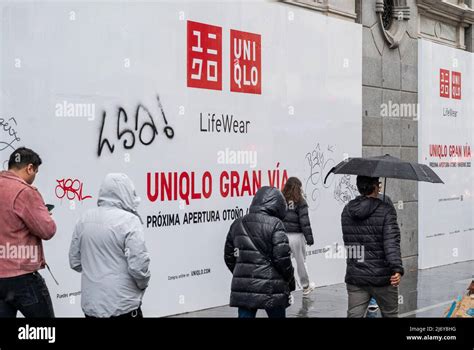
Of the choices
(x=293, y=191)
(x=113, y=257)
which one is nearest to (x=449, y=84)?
(x=293, y=191)

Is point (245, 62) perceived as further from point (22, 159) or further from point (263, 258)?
point (22, 159)

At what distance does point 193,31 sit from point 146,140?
162cm

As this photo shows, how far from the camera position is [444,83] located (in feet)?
57.0

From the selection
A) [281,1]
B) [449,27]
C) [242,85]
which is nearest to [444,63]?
[449,27]

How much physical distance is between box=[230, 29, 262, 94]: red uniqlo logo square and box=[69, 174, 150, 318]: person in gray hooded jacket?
571 centimetres

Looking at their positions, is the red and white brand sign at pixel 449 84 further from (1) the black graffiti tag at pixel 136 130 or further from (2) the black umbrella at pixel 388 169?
(2) the black umbrella at pixel 388 169

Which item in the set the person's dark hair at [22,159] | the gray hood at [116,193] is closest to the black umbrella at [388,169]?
the gray hood at [116,193]

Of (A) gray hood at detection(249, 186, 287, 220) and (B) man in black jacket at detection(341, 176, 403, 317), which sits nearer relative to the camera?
(A) gray hood at detection(249, 186, 287, 220)

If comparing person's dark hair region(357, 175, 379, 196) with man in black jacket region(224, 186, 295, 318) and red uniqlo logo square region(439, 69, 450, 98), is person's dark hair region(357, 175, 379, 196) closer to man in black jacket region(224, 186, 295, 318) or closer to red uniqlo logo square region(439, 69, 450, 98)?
man in black jacket region(224, 186, 295, 318)

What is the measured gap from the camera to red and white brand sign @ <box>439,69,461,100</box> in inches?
680

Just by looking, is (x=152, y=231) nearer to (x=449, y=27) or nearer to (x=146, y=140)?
(x=146, y=140)

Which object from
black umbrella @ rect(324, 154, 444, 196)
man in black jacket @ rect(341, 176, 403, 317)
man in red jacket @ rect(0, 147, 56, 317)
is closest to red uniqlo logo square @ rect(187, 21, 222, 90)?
black umbrella @ rect(324, 154, 444, 196)

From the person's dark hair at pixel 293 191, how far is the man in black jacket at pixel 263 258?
4.14 m

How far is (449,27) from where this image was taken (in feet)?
59.4
